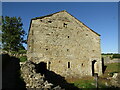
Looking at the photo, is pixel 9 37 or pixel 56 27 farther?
pixel 9 37

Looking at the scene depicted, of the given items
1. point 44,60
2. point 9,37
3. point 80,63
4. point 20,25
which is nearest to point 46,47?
point 44,60

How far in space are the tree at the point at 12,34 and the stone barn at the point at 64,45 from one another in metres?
14.9

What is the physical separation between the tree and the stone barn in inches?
585

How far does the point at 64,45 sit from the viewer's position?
67.9ft

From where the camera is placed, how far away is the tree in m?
33.7

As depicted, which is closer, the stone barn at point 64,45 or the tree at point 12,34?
the stone barn at point 64,45

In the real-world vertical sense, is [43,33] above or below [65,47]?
above

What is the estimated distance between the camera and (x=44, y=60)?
19156mm

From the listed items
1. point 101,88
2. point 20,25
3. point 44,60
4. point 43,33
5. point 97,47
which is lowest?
point 101,88

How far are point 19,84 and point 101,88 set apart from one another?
32.2 ft

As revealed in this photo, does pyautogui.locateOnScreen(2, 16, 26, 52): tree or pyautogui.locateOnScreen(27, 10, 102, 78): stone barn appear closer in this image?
pyautogui.locateOnScreen(27, 10, 102, 78): stone barn

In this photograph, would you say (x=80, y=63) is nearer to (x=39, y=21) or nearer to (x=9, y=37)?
(x=39, y=21)

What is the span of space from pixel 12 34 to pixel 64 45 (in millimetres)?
19845

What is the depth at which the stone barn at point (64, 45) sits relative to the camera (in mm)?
19250
